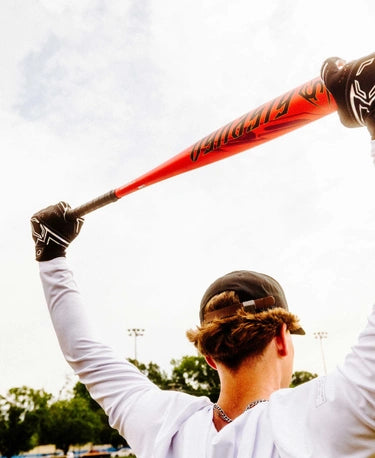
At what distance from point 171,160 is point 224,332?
3.22ft

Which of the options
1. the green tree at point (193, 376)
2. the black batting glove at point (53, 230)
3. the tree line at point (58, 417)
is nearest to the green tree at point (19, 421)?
the tree line at point (58, 417)

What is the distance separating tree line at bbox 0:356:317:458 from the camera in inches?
1724

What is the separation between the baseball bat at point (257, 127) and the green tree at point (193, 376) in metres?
66.5

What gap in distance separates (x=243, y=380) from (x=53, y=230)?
54.5 inches

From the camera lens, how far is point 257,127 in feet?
6.03

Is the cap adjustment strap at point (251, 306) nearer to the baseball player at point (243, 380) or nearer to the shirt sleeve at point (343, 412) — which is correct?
the baseball player at point (243, 380)

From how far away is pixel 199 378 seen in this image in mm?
68500

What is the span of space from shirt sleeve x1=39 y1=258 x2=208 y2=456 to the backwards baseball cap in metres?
0.35

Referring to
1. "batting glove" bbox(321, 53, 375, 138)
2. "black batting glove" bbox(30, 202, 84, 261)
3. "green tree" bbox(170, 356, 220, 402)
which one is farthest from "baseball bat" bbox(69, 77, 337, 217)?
"green tree" bbox(170, 356, 220, 402)

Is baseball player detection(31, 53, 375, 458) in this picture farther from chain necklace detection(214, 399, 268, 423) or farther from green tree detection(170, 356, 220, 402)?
green tree detection(170, 356, 220, 402)

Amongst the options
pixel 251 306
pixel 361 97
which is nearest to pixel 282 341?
pixel 251 306

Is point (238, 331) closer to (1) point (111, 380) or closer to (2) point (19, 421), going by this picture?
(1) point (111, 380)

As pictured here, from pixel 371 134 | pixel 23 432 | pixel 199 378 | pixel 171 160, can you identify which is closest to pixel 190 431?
pixel 371 134

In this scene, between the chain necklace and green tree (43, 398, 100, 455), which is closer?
the chain necklace
